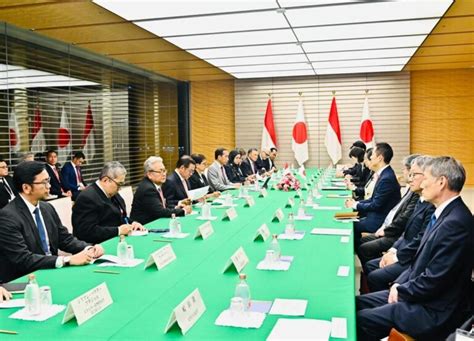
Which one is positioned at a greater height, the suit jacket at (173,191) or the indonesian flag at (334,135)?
the indonesian flag at (334,135)

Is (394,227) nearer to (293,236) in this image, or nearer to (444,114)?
(293,236)

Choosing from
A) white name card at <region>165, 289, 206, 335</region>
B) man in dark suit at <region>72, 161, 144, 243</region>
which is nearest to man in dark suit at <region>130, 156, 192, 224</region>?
man in dark suit at <region>72, 161, 144, 243</region>

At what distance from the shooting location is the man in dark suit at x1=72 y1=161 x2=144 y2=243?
369cm

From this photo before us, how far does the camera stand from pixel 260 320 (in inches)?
72.3

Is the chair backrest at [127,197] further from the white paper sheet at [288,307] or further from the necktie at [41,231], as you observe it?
the white paper sheet at [288,307]

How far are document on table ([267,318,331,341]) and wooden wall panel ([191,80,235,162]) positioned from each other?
10458 millimetres

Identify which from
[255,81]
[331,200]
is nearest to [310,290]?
[331,200]

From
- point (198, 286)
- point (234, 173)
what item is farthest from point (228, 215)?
point (234, 173)

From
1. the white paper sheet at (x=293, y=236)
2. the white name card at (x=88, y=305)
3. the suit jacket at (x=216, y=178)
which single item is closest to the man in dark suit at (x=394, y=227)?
the white paper sheet at (x=293, y=236)

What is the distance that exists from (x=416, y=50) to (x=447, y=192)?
6.66 meters

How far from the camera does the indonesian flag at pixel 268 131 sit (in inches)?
470

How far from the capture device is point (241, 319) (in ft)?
6.01

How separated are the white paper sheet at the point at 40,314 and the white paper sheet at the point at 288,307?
0.92 m

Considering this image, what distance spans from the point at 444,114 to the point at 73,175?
8601mm
